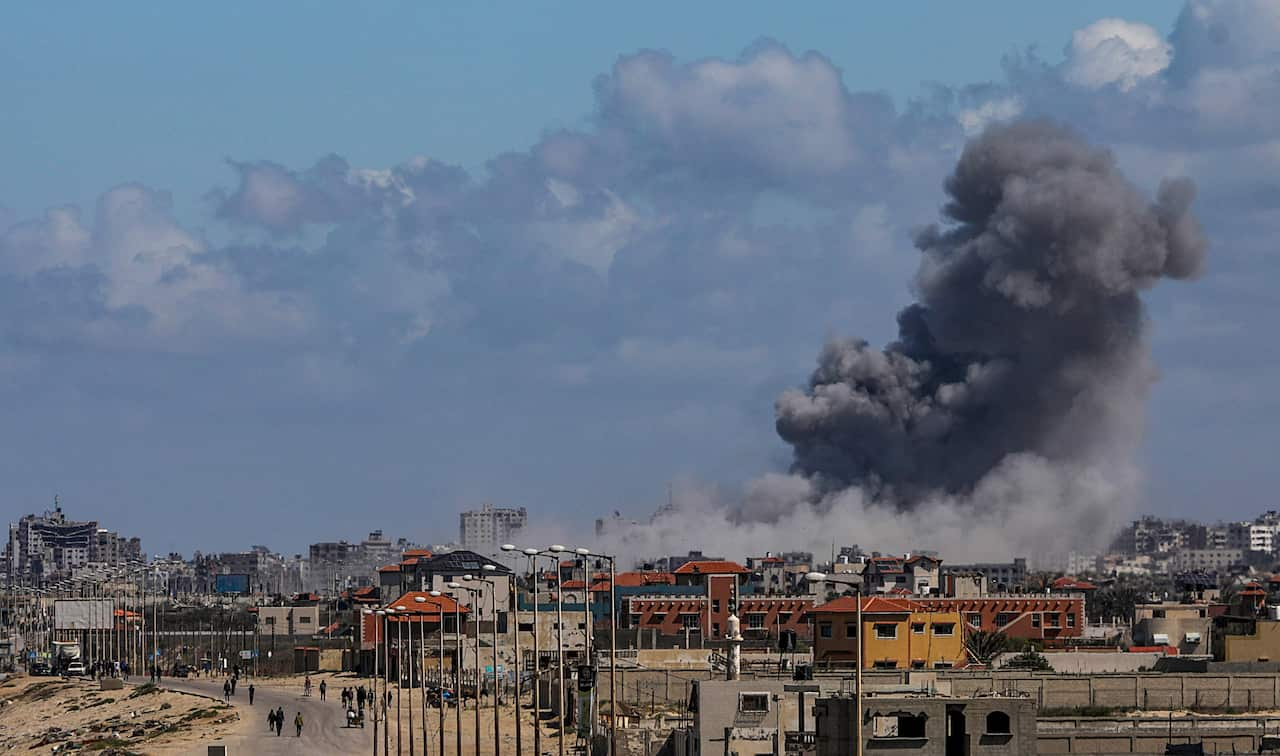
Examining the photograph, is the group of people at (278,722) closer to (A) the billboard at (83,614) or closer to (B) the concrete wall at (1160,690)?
(B) the concrete wall at (1160,690)

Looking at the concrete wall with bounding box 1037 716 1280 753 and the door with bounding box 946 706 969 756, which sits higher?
the door with bounding box 946 706 969 756

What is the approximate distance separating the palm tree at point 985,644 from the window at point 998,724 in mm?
55802

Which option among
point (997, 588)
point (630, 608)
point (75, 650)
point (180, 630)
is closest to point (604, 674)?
point (630, 608)

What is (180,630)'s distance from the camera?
550 ft

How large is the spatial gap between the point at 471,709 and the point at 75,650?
5460 cm

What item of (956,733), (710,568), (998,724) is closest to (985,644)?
(710,568)

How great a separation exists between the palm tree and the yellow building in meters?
1.86

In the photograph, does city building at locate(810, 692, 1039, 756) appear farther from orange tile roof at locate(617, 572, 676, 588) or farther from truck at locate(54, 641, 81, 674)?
orange tile roof at locate(617, 572, 676, 588)

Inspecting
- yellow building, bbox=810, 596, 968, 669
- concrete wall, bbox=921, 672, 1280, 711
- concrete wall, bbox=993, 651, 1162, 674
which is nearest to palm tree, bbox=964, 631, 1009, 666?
yellow building, bbox=810, 596, 968, 669

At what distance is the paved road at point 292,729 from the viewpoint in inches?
3098

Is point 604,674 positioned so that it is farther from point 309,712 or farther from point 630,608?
point 630,608

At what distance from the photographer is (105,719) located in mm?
98750

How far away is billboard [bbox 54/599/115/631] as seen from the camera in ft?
502

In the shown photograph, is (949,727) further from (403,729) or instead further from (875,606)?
(875,606)
